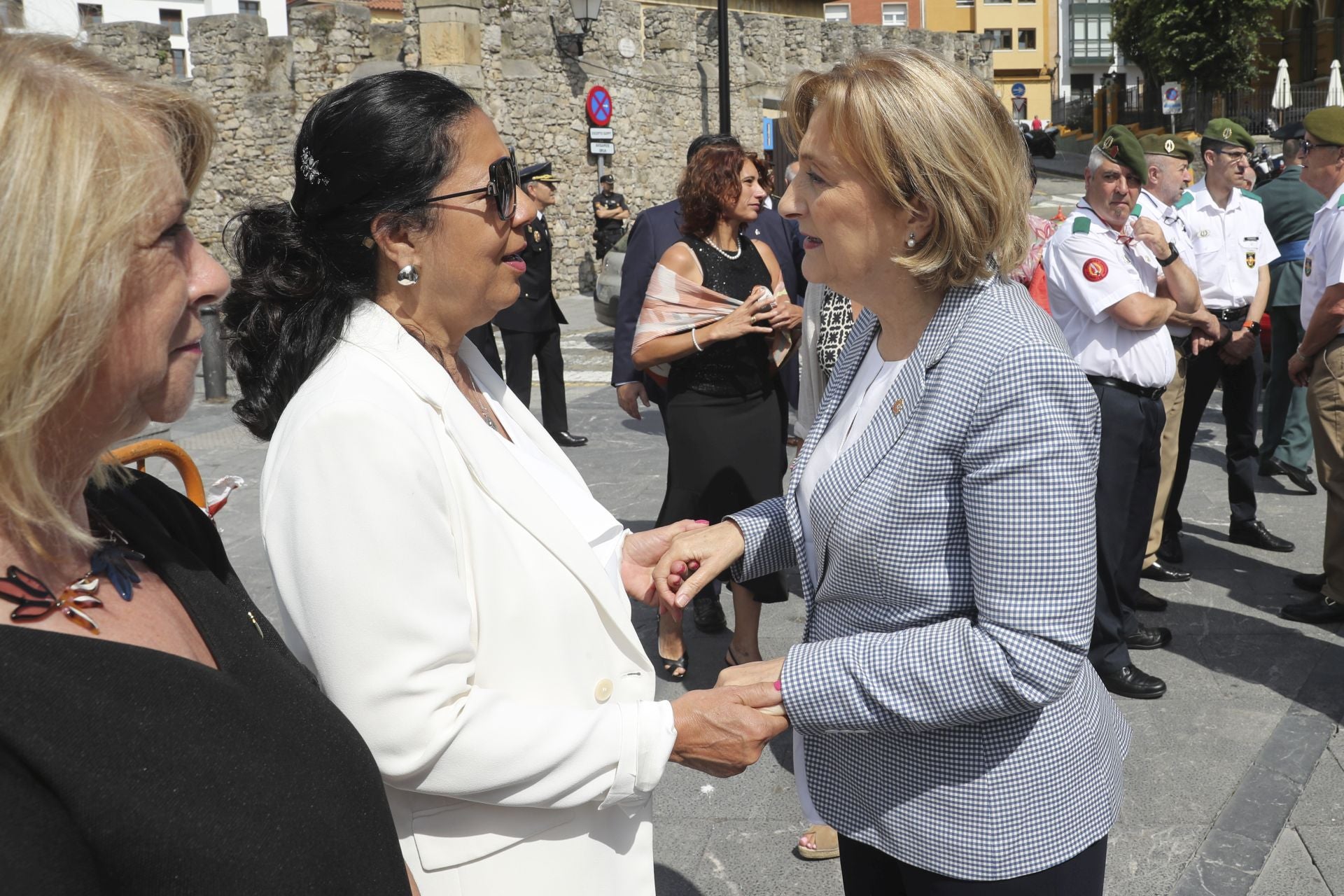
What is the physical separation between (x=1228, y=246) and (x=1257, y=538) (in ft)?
5.32

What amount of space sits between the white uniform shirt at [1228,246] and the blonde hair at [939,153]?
4.76 m

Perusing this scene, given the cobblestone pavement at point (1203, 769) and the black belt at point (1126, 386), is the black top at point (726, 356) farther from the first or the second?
the black belt at point (1126, 386)

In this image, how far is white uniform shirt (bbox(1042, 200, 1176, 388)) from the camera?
175 inches

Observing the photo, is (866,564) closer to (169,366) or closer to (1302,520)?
(169,366)

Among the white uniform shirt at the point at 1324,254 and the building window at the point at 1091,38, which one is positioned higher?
the building window at the point at 1091,38

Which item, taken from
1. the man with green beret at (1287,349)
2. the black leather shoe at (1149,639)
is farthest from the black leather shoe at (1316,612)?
the man with green beret at (1287,349)

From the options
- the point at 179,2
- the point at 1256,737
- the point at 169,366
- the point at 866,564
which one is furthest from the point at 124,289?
the point at 179,2

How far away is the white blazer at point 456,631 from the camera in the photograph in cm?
151

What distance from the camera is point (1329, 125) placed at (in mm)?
5598

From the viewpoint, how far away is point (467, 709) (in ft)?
5.13

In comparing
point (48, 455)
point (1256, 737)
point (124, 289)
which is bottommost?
point (1256, 737)

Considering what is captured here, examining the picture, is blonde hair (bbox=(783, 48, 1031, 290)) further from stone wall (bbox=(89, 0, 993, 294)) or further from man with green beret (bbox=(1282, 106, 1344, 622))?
stone wall (bbox=(89, 0, 993, 294))

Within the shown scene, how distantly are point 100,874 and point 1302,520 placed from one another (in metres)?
6.66

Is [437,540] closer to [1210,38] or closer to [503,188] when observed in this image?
[503,188]
